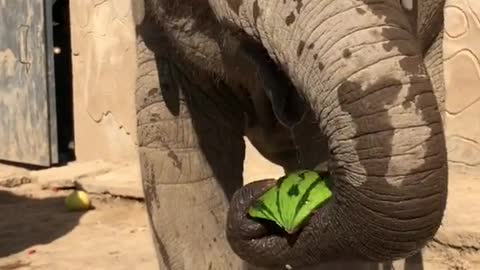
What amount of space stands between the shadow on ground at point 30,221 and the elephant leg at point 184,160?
1.98 m

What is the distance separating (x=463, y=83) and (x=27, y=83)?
2674 mm

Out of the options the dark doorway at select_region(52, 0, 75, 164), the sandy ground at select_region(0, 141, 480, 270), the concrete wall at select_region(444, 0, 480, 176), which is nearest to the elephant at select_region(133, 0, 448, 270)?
the sandy ground at select_region(0, 141, 480, 270)

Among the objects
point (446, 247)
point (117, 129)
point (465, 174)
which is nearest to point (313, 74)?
point (446, 247)

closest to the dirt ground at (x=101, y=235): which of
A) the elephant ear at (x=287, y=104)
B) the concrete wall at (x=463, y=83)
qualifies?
the concrete wall at (x=463, y=83)

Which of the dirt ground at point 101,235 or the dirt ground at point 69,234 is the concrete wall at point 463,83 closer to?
the dirt ground at point 101,235

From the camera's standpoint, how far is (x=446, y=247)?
142 inches

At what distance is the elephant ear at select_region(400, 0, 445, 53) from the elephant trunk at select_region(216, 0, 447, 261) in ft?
1.77

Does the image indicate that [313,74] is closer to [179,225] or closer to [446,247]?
[179,225]

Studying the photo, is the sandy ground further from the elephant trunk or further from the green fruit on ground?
the elephant trunk

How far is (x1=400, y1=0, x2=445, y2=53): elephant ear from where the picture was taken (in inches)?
88.8

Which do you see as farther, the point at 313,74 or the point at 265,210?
the point at 265,210

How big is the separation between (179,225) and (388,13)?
1040 millimetres

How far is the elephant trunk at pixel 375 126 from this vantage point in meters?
1.47

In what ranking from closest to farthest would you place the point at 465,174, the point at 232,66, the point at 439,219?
the point at 439,219 < the point at 232,66 < the point at 465,174
